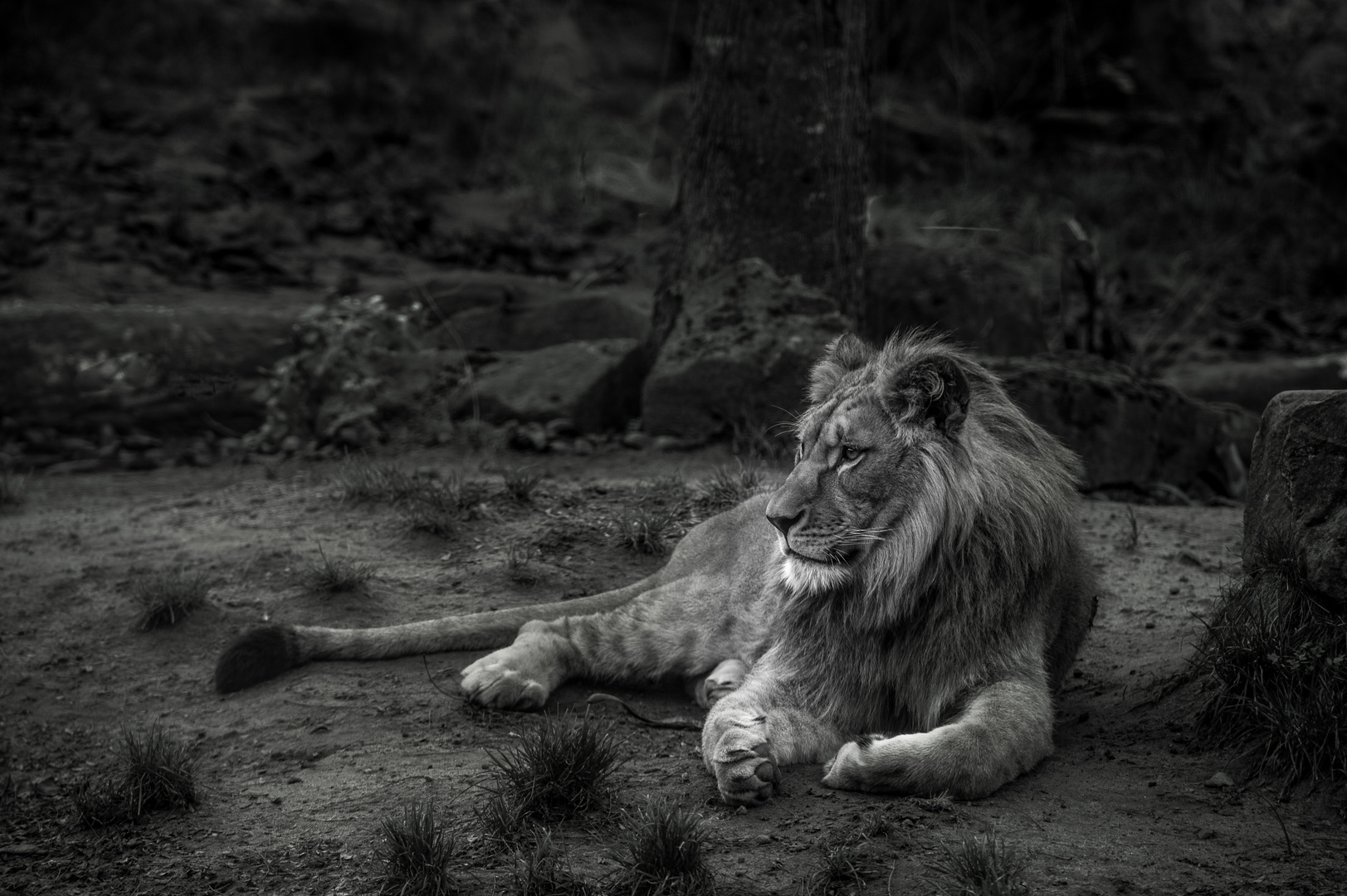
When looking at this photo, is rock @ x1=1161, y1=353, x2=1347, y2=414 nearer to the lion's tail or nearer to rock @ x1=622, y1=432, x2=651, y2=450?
rock @ x1=622, y1=432, x2=651, y2=450

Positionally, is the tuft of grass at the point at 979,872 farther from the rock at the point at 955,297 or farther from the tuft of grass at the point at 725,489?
the rock at the point at 955,297

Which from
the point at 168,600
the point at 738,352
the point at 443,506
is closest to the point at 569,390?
the point at 738,352

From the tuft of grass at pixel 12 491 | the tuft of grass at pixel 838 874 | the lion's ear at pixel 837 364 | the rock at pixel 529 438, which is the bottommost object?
the tuft of grass at pixel 12 491

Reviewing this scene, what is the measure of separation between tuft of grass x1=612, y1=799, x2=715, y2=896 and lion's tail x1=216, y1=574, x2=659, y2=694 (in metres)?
1.90

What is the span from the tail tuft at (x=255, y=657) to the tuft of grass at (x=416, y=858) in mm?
1542

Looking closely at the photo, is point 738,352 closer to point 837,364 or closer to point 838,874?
point 837,364

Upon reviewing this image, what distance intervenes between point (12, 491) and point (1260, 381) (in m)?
8.62

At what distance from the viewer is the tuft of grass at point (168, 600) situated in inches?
227

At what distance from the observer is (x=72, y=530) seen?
6.89m

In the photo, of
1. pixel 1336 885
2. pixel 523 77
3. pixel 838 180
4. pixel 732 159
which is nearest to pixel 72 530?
pixel 732 159

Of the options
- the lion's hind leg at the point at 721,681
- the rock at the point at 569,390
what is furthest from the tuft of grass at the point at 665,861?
the rock at the point at 569,390

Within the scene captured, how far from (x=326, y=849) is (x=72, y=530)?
12.0 ft

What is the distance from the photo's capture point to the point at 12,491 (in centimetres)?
757

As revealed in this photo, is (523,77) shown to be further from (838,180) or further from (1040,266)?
(838,180)
